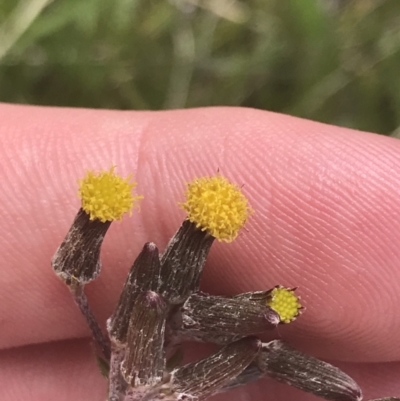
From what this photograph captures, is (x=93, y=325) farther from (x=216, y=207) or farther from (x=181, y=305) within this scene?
(x=216, y=207)

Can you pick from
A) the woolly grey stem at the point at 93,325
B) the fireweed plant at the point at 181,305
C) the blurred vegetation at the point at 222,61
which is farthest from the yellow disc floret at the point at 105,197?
the blurred vegetation at the point at 222,61

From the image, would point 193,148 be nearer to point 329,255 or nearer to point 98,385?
point 329,255

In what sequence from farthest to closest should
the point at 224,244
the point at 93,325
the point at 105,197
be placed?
1. the point at 224,244
2. the point at 93,325
3. the point at 105,197

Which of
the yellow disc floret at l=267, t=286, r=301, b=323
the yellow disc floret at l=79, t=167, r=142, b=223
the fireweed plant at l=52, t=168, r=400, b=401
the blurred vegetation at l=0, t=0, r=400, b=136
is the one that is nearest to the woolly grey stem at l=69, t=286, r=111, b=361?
the fireweed plant at l=52, t=168, r=400, b=401

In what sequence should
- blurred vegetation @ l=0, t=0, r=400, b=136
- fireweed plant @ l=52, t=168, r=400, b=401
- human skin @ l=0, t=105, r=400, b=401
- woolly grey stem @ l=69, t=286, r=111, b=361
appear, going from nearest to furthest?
fireweed plant @ l=52, t=168, r=400, b=401, woolly grey stem @ l=69, t=286, r=111, b=361, human skin @ l=0, t=105, r=400, b=401, blurred vegetation @ l=0, t=0, r=400, b=136


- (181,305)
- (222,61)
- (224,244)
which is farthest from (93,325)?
(222,61)

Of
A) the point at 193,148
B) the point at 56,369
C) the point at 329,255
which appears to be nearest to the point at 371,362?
the point at 329,255

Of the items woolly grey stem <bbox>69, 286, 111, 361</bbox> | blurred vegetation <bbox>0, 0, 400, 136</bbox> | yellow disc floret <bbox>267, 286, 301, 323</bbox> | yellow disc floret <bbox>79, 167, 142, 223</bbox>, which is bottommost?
yellow disc floret <bbox>267, 286, 301, 323</bbox>

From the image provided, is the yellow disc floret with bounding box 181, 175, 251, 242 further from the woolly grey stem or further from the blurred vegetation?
the blurred vegetation
